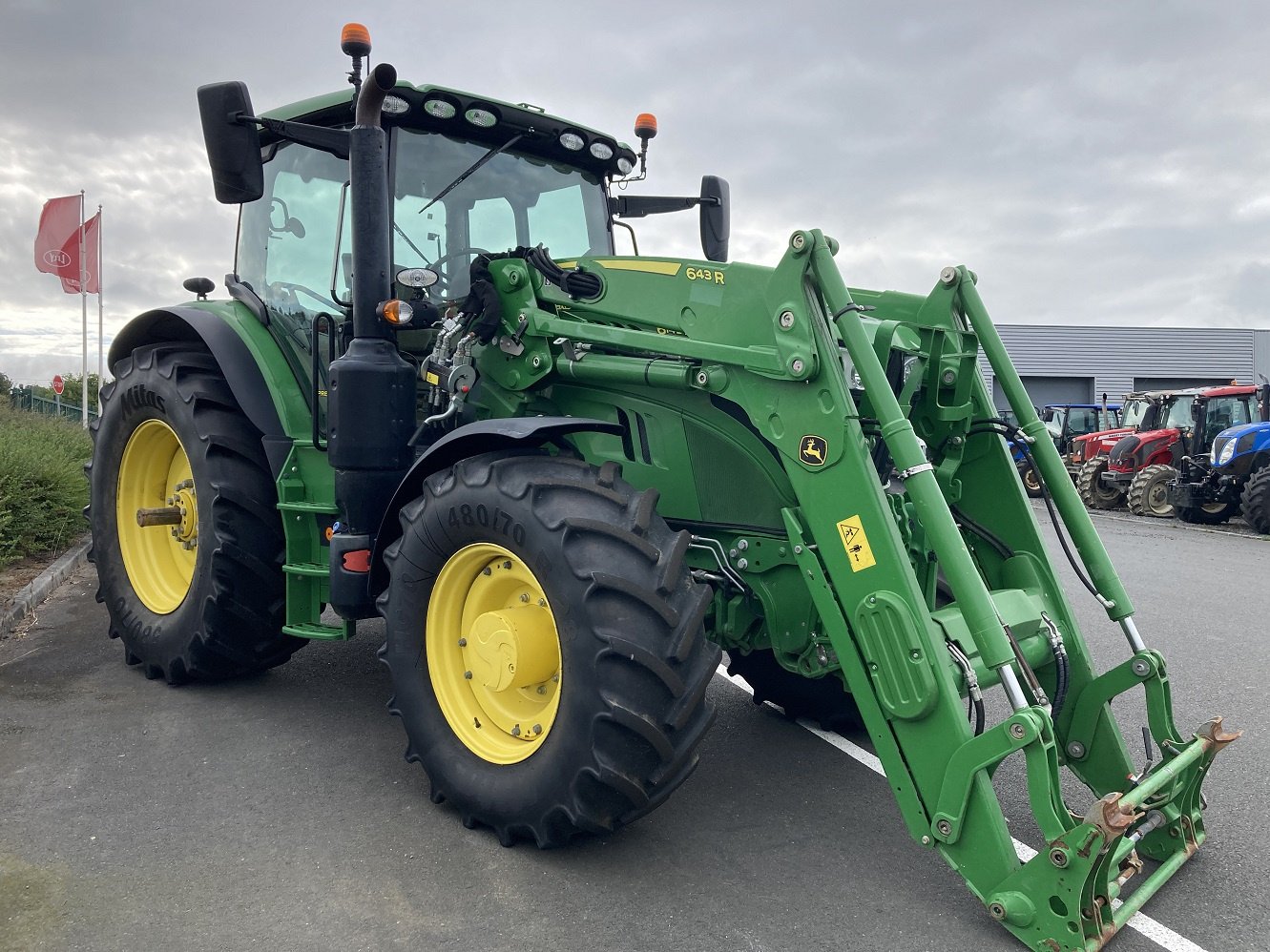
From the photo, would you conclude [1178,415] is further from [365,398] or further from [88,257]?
[88,257]

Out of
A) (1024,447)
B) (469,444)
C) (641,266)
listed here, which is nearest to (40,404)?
(469,444)

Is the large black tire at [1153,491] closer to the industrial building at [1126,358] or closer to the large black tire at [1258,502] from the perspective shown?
the large black tire at [1258,502]

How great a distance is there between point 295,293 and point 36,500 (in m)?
5.19

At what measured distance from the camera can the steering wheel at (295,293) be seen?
4.68 m

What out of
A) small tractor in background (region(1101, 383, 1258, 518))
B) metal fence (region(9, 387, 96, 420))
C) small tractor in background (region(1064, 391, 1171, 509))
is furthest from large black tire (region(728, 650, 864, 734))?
metal fence (region(9, 387, 96, 420))

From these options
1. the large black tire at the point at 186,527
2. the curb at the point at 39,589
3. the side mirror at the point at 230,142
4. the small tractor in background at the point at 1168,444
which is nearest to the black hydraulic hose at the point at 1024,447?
the side mirror at the point at 230,142

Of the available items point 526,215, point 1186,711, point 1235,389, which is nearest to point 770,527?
point 526,215

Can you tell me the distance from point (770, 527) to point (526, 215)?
2.17 m

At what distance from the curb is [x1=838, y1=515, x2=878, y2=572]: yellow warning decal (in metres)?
5.60

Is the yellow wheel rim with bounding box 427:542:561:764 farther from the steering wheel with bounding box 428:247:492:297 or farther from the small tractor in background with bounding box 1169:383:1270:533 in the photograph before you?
the small tractor in background with bounding box 1169:383:1270:533

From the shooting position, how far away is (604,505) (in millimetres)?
3188

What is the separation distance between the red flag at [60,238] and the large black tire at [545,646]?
1658 cm

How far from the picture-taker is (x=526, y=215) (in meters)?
4.84

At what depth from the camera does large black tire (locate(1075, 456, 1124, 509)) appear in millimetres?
19266
